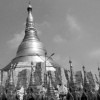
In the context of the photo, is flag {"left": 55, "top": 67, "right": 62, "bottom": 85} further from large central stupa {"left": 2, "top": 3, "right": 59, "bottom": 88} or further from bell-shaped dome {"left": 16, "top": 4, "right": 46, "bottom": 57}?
bell-shaped dome {"left": 16, "top": 4, "right": 46, "bottom": 57}

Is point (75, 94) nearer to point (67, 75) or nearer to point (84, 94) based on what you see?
point (84, 94)

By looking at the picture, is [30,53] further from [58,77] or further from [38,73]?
[58,77]

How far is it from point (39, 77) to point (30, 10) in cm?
3084

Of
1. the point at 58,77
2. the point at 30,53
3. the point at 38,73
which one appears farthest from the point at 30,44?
the point at 58,77

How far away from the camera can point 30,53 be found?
58844mm

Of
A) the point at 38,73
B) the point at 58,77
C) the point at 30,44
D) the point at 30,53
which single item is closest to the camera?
the point at 38,73

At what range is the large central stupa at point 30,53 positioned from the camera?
5353 cm

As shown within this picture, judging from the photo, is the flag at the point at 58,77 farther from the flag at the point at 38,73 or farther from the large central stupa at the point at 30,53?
the flag at the point at 38,73

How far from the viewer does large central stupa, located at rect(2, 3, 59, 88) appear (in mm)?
53531

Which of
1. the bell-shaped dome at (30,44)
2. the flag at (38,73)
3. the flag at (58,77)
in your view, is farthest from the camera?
the bell-shaped dome at (30,44)

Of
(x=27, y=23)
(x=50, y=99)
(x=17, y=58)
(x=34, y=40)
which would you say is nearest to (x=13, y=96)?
(x=50, y=99)

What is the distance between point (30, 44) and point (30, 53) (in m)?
3.93

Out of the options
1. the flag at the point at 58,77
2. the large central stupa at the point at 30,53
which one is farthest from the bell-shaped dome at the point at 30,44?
the flag at the point at 58,77

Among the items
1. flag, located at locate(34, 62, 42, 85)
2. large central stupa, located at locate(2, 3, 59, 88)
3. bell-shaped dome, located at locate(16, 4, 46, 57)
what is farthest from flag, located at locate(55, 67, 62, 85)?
bell-shaped dome, located at locate(16, 4, 46, 57)
